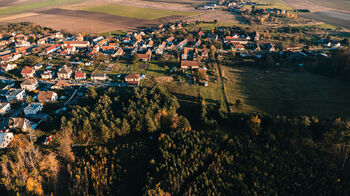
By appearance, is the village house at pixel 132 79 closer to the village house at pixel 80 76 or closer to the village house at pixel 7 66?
the village house at pixel 80 76

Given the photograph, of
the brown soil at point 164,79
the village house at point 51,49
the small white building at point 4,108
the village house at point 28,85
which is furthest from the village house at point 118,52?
the small white building at point 4,108

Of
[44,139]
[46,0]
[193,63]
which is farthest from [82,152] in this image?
[46,0]

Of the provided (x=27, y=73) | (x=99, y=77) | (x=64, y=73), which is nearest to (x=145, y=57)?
(x=99, y=77)

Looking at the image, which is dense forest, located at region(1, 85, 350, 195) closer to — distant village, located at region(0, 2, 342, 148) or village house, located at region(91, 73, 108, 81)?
distant village, located at region(0, 2, 342, 148)

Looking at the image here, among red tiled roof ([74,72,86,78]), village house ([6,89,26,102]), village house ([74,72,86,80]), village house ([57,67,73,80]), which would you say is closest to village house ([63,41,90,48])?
village house ([57,67,73,80])

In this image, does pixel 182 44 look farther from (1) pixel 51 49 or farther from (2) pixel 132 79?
(1) pixel 51 49

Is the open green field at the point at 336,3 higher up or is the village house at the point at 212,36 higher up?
the open green field at the point at 336,3
